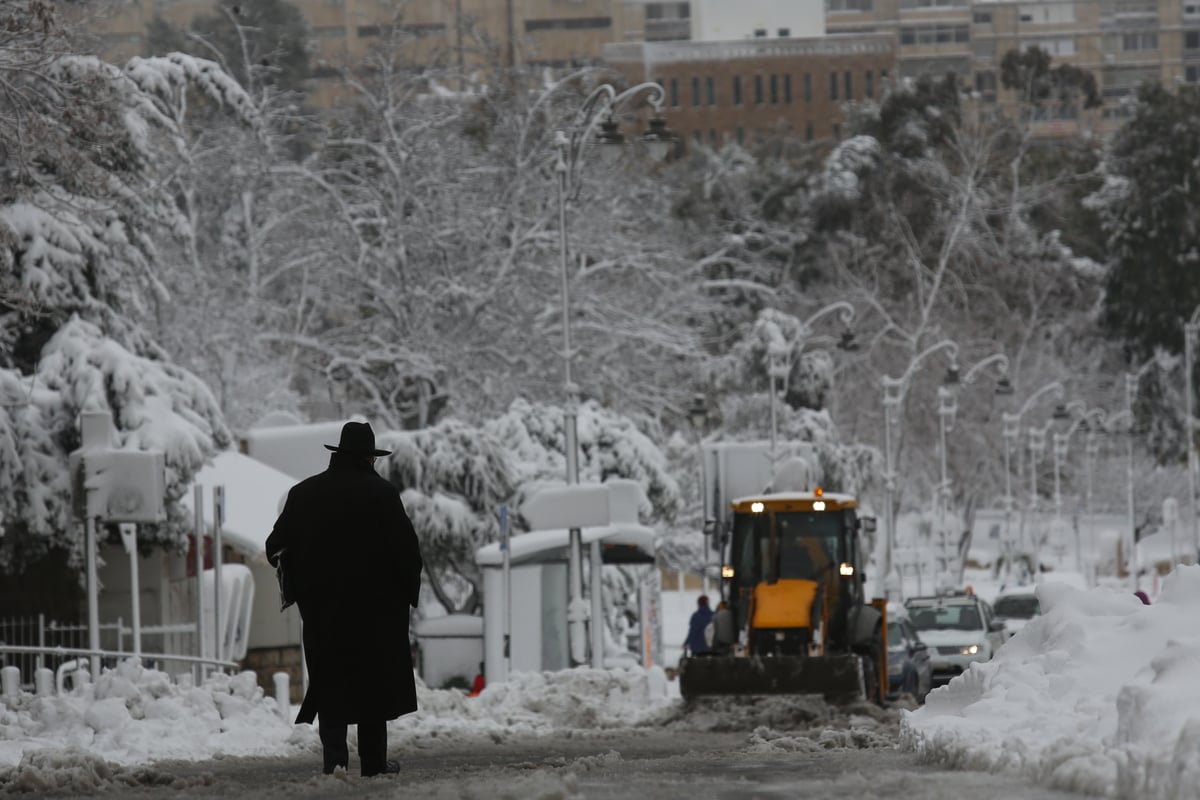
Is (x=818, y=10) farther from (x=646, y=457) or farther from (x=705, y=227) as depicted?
(x=646, y=457)

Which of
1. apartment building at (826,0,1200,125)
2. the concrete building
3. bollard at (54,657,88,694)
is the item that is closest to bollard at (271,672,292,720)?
bollard at (54,657,88,694)

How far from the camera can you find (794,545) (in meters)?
25.1

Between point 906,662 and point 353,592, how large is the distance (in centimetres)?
1925

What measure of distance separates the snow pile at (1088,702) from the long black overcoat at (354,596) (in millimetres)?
2399

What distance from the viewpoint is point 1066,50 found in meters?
168

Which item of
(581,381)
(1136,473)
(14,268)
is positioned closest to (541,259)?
(581,381)

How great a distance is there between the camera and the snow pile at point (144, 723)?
50.2 feet

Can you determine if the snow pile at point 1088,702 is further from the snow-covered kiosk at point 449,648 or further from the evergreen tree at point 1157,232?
the evergreen tree at point 1157,232

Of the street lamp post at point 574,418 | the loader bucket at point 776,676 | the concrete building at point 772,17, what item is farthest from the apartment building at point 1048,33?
the loader bucket at point 776,676

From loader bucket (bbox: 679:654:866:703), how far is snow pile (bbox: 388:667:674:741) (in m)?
0.71

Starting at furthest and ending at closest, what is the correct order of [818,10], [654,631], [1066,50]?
[1066,50] < [818,10] < [654,631]

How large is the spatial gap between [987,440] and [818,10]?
239 feet

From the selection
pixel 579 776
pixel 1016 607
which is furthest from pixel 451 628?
pixel 579 776

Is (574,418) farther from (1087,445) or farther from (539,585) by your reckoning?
(1087,445)
